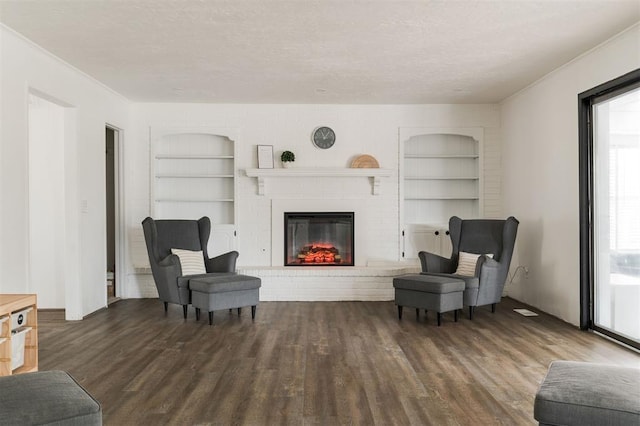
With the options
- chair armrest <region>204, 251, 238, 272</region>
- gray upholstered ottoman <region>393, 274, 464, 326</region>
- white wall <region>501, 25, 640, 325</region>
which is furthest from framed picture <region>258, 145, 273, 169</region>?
white wall <region>501, 25, 640, 325</region>

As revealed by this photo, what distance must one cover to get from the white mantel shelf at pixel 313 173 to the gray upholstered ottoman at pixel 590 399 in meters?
5.05

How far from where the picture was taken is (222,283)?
5.39m

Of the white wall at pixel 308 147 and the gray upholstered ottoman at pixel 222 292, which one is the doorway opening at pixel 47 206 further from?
the gray upholstered ottoman at pixel 222 292

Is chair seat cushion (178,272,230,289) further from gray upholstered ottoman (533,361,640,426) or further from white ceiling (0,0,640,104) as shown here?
gray upholstered ottoman (533,361,640,426)

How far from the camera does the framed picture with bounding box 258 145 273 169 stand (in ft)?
23.7

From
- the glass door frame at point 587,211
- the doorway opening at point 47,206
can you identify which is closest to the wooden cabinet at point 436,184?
the glass door frame at point 587,211

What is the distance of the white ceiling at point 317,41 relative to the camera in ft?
12.3

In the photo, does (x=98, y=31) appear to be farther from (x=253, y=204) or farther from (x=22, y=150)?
(x=253, y=204)

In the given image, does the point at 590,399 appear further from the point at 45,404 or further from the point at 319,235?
the point at 319,235

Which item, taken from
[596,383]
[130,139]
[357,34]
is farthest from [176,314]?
[596,383]

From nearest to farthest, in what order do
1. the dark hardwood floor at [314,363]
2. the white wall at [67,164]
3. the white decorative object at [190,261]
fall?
the dark hardwood floor at [314,363] → the white wall at [67,164] → the white decorative object at [190,261]

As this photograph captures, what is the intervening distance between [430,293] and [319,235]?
2.42 m

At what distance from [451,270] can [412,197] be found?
1651 mm

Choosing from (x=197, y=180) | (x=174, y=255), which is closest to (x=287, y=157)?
(x=197, y=180)
